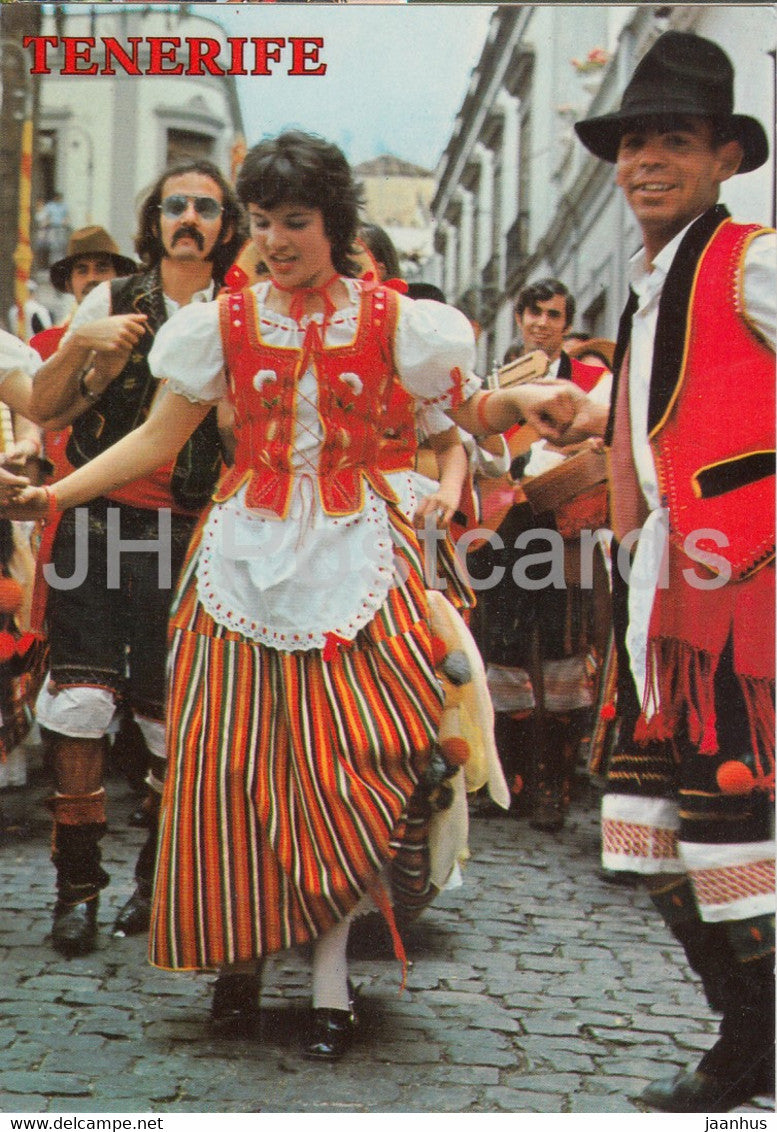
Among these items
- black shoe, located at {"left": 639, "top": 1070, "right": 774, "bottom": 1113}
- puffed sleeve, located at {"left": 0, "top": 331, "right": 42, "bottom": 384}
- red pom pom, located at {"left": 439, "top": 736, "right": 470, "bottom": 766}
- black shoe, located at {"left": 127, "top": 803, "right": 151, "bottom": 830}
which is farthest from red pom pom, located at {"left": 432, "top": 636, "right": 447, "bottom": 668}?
black shoe, located at {"left": 127, "top": 803, "right": 151, "bottom": 830}

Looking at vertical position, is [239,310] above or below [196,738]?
above

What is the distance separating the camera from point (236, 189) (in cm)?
322

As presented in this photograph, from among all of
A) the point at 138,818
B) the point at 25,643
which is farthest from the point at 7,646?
the point at 138,818

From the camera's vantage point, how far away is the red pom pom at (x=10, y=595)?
12.9 feet

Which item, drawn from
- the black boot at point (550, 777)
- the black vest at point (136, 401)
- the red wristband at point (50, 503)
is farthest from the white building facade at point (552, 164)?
the black boot at point (550, 777)

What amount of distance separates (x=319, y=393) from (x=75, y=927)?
137 centimetres

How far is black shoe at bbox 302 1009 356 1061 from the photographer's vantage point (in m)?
3.10

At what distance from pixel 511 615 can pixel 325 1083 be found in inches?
45.2

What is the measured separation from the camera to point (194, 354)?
3195 millimetres

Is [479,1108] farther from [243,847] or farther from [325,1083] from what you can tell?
[243,847]

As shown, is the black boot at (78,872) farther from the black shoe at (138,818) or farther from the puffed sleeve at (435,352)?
the puffed sleeve at (435,352)

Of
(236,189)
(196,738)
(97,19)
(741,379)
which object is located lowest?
(196,738)

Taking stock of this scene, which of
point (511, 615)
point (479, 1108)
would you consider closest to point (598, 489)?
point (511, 615)

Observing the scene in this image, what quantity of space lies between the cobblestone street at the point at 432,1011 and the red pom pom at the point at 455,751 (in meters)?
0.27
